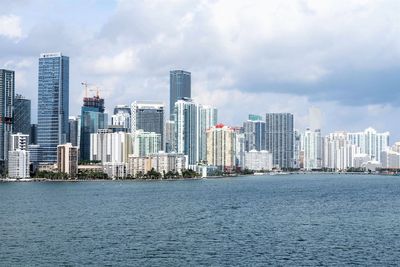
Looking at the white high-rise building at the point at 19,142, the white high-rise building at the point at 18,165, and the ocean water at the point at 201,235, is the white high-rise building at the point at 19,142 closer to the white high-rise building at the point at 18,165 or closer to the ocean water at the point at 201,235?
the white high-rise building at the point at 18,165

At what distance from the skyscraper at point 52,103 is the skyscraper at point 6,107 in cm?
794

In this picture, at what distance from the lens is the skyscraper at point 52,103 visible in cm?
17162

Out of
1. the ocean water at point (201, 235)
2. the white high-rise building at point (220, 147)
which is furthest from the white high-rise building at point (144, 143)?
the ocean water at point (201, 235)

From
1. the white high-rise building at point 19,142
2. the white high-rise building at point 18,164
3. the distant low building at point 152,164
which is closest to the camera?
the white high-rise building at point 18,164

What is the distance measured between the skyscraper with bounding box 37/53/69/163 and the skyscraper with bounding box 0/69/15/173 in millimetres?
7944

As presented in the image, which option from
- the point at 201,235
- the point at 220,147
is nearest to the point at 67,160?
the point at 220,147

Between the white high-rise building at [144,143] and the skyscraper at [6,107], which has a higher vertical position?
the skyscraper at [6,107]

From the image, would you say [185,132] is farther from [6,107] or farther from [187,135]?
[6,107]

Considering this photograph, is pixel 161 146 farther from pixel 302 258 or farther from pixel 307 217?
pixel 302 258

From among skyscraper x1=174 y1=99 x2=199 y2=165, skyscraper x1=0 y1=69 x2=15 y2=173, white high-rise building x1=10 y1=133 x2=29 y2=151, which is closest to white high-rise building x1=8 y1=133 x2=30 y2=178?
white high-rise building x1=10 y1=133 x2=29 y2=151

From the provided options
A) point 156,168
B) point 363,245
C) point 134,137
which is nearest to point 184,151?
point 134,137

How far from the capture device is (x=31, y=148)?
559 feet

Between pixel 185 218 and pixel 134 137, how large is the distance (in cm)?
13184

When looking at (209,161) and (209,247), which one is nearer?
(209,247)
